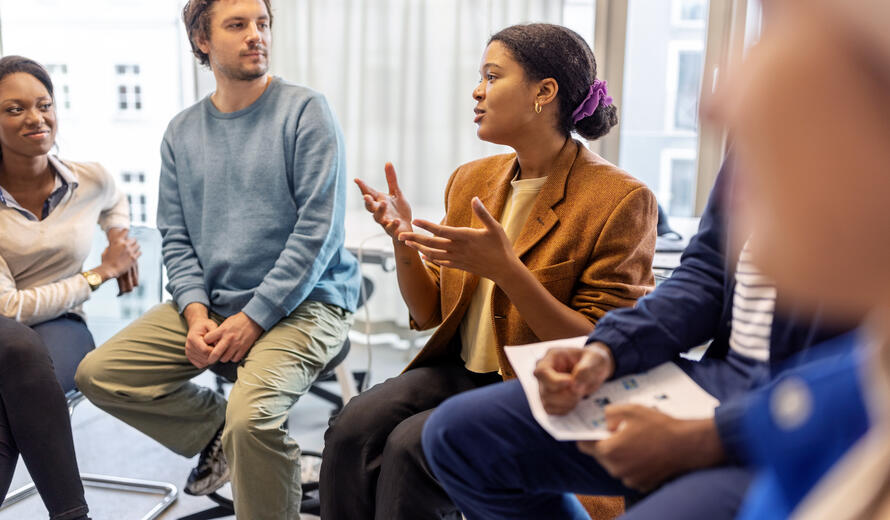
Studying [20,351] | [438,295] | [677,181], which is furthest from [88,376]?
[677,181]

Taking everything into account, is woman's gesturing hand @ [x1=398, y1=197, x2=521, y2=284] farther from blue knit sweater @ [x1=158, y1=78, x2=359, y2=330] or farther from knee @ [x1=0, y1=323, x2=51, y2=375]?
knee @ [x1=0, y1=323, x2=51, y2=375]

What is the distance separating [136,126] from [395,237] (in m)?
2.61

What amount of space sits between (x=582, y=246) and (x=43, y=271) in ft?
4.82

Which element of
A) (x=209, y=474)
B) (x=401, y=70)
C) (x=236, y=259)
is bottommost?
(x=209, y=474)

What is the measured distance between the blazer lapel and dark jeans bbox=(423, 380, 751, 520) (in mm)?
357

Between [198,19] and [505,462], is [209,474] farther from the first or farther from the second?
[198,19]

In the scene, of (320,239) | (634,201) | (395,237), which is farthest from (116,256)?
(634,201)

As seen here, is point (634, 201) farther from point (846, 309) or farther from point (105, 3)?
point (105, 3)

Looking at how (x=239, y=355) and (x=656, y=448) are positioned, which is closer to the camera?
(x=656, y=448)

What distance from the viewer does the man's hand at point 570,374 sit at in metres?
1.04

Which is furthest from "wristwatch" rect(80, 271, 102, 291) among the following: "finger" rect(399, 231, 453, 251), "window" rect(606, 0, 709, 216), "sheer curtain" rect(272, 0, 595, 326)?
"window" rect(606, 0, 709, 216)

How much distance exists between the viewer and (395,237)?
5.11 ft

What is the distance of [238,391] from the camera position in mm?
1655

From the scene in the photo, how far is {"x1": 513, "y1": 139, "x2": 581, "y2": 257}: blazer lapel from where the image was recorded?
147 centimetres
